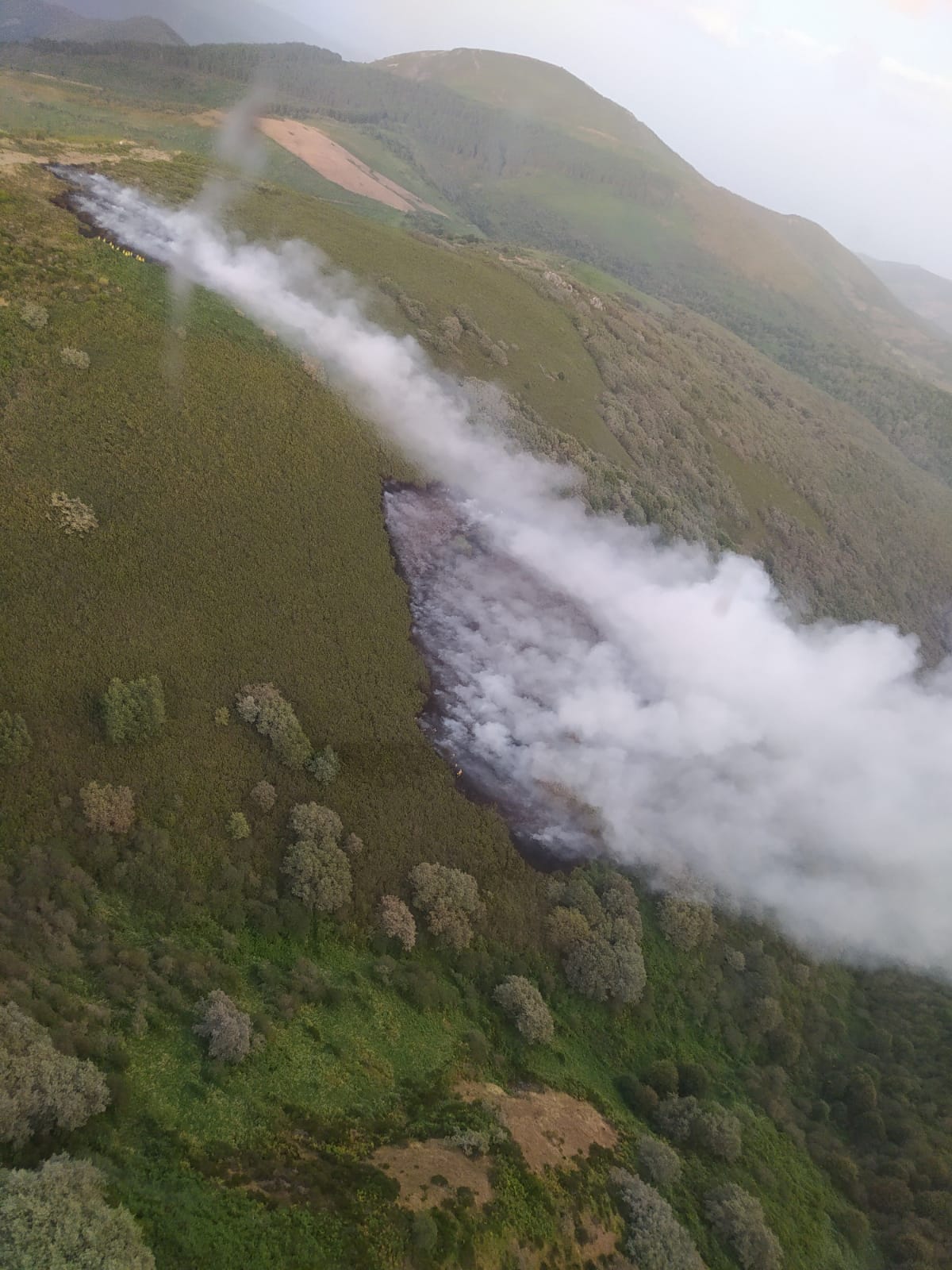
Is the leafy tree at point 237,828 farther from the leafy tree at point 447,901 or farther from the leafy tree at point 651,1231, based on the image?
the leafy tree at point 651,1231

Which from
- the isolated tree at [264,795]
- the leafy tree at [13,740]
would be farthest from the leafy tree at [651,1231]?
the leafy tree at [13,740]

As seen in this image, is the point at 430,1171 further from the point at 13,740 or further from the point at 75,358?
the point at 75,358

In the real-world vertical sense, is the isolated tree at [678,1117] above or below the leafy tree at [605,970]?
below

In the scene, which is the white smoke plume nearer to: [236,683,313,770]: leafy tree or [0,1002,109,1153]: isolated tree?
[236,683,313,770]: leafy tree

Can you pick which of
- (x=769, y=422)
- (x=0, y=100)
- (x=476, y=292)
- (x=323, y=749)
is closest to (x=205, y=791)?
(x=323, y=749)

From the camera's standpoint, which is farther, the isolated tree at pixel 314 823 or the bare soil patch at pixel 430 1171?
the isolated tree at pixel 314 823

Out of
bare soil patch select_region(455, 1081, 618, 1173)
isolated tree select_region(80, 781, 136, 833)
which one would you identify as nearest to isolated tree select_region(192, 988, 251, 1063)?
isolated tree select_region(80, 781, 136, 833)

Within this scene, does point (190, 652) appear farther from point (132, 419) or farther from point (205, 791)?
point (132, 419)
